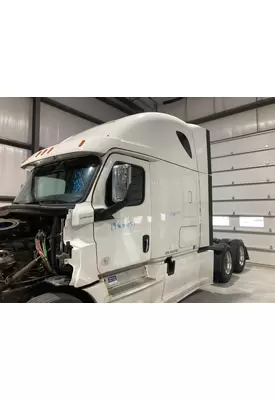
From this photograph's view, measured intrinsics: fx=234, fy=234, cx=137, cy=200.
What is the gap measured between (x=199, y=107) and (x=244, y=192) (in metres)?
1.95

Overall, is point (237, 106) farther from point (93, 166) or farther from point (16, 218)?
point (16, 218)

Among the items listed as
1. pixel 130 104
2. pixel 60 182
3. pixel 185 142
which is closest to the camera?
pixel 60 182

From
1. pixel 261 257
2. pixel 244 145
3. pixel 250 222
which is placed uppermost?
pixel 244 145

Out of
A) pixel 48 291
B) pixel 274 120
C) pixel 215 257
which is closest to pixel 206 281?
pixel 215 257

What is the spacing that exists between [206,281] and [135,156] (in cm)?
246

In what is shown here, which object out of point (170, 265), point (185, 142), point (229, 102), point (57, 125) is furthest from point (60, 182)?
point (229, 102)

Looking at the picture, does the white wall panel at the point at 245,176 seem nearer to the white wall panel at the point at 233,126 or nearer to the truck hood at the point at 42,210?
the white wall panel at the point at 233,126

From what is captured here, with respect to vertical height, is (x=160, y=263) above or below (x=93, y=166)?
below

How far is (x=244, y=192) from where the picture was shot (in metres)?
4.43

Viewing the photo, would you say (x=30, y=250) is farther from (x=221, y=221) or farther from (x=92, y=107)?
(x=221, y=221)

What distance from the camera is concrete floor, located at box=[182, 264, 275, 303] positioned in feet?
10.3

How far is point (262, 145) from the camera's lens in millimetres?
4270

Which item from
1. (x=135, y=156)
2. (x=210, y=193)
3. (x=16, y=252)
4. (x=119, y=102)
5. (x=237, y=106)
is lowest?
(x=16, y=252)

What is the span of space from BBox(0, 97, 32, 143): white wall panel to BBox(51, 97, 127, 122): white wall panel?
0.58m
